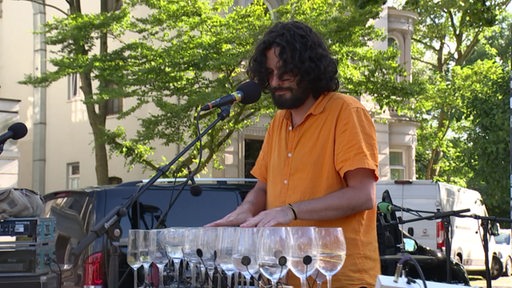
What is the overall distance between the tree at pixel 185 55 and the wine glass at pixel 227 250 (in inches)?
460

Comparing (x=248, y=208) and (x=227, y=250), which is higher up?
(x=248, y=208)

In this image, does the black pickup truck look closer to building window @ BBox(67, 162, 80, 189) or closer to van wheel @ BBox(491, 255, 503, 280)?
van wheel @ BBox(491, 255, 503, 280)

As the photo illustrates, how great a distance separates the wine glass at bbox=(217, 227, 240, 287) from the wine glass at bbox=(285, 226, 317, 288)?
19 centimetres

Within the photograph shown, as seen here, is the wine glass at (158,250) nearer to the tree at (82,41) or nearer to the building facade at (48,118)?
the tree at (82,41)

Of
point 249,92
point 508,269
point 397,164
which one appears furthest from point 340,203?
point 397,164

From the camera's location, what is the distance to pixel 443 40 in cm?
3300

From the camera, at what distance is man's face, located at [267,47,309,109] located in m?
2.88

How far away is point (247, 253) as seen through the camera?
7.72ft

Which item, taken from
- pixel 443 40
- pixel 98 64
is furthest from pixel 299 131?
pixel 443 40

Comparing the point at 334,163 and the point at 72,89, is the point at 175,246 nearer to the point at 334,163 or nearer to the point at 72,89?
the point at 334,163

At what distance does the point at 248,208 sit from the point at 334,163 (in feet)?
1.45

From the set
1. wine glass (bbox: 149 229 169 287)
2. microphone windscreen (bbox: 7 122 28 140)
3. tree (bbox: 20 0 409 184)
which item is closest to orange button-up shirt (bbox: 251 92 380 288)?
wine glass (bbox: 149 229 169 287)

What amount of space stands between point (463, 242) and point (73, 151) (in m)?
12.9

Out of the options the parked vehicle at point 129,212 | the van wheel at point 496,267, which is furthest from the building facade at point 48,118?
the parked vehicle at point 129,212
